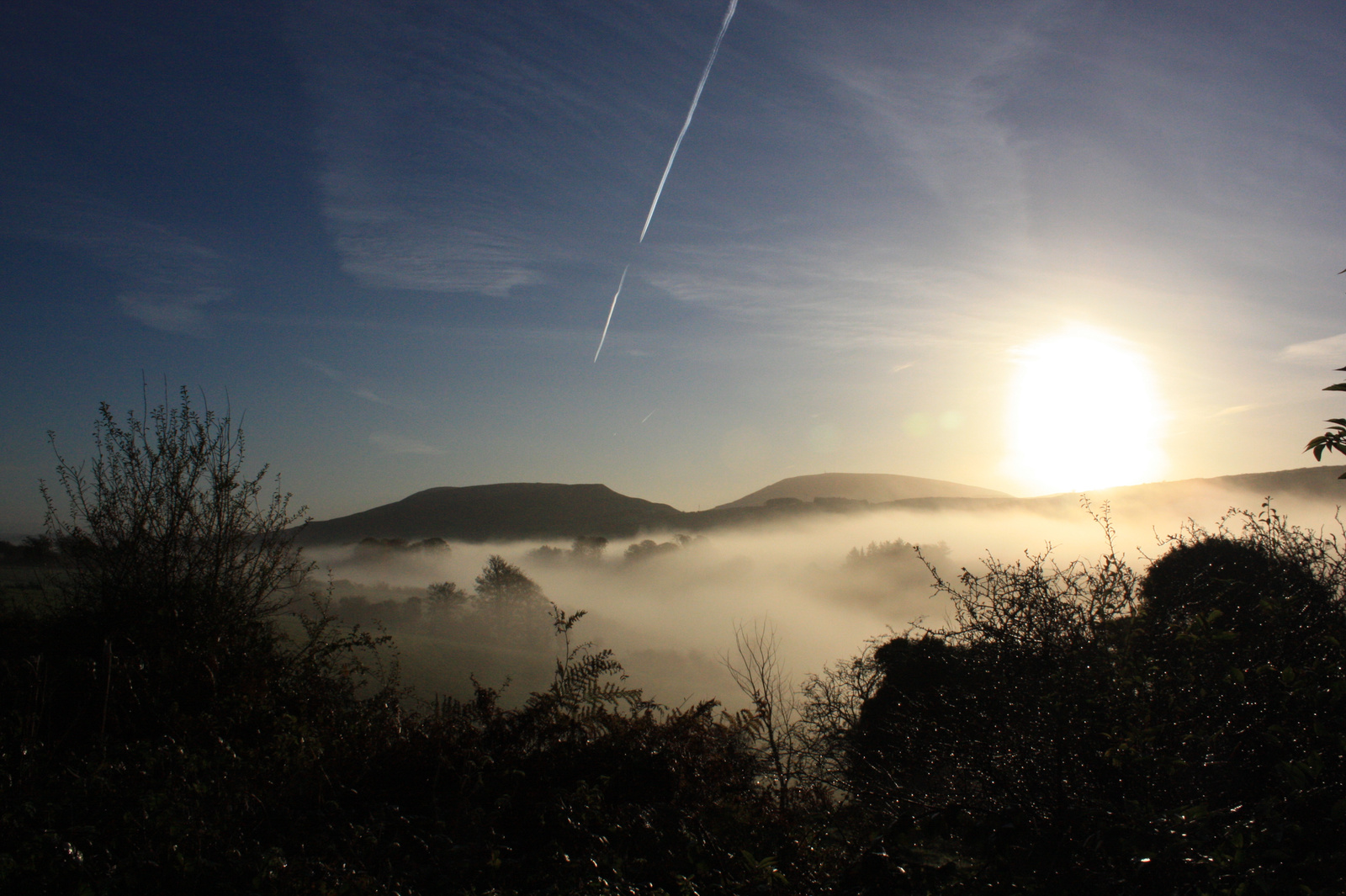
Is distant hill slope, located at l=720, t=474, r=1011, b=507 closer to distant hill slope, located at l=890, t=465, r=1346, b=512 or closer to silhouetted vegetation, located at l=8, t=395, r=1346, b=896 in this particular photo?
distant hill slope, located at l=890, t=465, r=1346, b=512

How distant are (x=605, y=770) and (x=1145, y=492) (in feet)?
246

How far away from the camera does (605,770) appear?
6.81 m

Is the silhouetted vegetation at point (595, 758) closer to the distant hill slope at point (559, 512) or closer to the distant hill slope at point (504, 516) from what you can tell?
the distant hill slope at point (559, 512)

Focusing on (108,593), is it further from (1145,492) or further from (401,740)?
(1145,492)

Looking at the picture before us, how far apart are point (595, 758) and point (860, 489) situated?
531 feet

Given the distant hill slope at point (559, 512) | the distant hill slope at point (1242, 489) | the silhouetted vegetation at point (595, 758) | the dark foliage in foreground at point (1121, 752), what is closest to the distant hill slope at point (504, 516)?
the distant hill slope at point (559, 512)

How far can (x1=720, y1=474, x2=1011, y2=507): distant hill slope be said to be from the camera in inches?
6024

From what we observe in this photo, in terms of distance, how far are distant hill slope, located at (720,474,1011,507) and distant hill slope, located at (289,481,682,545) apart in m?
29.4

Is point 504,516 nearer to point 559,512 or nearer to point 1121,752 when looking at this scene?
point 559,512

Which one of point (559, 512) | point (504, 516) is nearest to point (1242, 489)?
point (559, 512)

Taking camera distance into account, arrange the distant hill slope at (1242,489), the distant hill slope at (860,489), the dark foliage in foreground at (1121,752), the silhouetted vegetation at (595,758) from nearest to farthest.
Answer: the dark foliage in foreground at (1121,752)
the silhouetted vegetation at (595,758)
the distant hill slope at (1242,489)
the distant hill slope at (860,489)

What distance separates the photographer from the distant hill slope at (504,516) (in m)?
110

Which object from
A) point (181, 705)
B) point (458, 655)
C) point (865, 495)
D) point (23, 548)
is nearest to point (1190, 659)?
point (181, 705)

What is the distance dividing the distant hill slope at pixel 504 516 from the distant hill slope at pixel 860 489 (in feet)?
96.6
